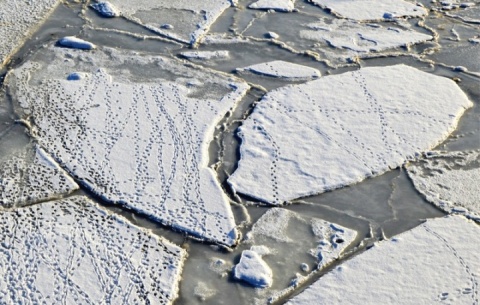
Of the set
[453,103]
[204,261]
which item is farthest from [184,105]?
[453,103]

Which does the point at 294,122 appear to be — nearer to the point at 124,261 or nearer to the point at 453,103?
the point at 453,103

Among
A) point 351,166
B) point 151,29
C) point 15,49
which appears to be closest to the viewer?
point 351,166

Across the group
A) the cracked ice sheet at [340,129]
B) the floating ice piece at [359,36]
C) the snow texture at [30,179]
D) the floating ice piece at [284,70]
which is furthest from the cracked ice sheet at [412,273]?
the floating ice piece at [359,36]

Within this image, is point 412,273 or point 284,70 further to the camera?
point 284,70

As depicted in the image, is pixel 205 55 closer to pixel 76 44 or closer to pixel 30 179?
pixel 76 44

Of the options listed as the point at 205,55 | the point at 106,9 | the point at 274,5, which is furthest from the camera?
the point at 274,5

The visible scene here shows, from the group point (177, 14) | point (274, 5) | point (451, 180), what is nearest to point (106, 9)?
point (177, 14)

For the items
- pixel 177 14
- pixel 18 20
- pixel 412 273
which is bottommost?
pixel 18 20

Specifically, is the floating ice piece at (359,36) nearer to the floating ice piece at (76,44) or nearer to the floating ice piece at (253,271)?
the floating ice piece at (76,44)
